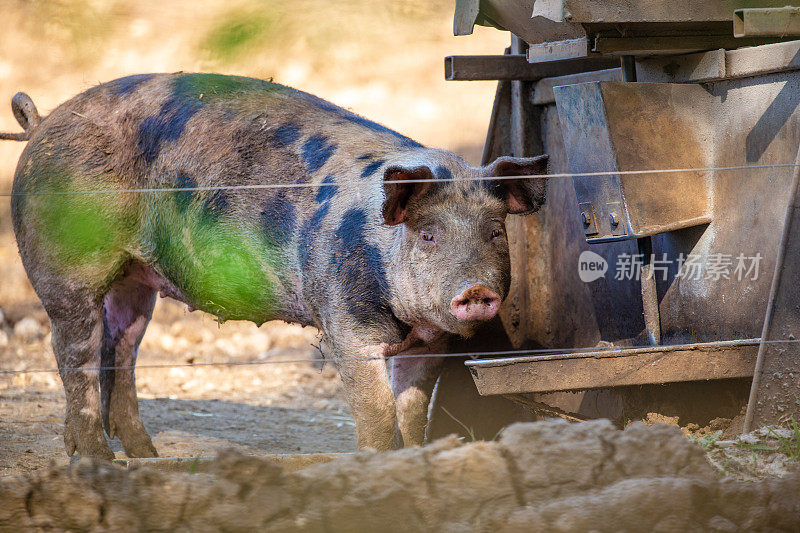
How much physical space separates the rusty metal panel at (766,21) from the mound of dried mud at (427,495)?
1538 millimetres

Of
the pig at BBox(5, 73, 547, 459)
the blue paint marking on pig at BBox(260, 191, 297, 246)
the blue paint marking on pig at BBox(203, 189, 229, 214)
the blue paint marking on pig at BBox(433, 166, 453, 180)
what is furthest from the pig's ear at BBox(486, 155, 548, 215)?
the blue paint marking on pig at BBox(203, 189, 229, 214)

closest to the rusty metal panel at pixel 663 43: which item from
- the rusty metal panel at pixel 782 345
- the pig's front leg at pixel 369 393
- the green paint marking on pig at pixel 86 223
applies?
the rusty metal panel at pixel 782 345

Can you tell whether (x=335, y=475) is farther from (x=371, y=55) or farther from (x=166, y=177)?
(x=371, y=55)

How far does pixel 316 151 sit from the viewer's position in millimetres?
4508

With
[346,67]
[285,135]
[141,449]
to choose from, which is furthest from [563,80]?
[346,67]

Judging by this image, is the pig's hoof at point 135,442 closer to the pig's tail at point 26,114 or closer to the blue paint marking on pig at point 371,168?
the pig's tail at point 26,114

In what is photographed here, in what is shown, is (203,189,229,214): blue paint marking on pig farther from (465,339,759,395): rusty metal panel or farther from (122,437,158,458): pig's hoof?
(465,339,759,395): rusty metal panel

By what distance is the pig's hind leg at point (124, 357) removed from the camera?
5074 mm

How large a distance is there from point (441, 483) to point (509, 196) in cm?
212

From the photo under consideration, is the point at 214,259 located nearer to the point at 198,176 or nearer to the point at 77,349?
the point at 198,176

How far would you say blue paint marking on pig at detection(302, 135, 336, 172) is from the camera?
4461 mm

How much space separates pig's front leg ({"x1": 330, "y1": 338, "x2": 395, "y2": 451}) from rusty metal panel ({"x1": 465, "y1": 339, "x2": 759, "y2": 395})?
69 centimetres

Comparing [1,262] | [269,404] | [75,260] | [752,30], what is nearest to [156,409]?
[269,404]

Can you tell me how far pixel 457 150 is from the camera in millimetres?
10312
